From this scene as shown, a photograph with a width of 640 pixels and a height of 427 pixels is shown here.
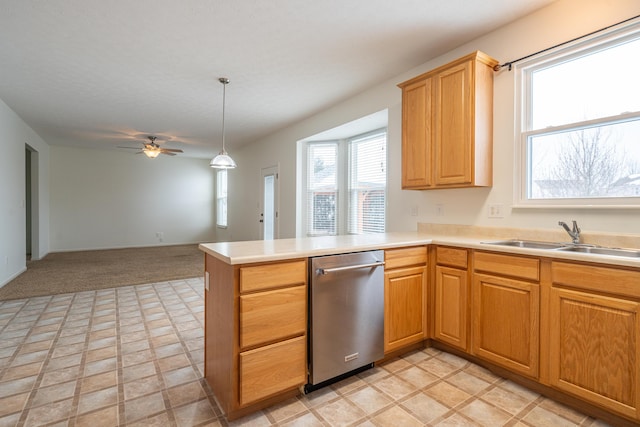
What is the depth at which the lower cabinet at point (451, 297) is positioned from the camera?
227cm

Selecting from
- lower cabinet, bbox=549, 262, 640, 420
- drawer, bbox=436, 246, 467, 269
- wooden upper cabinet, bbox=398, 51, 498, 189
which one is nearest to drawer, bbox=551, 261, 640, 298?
lower cabinet, bbox=549, 262, 640, 420

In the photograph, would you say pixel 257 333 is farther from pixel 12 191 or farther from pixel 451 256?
pixel 12 191

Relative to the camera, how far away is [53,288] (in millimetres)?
4230

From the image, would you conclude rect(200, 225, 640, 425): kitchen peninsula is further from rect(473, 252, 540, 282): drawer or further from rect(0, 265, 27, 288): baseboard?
rect(0, 265, 27, 288): baseboard

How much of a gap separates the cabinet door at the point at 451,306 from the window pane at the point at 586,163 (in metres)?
0.87

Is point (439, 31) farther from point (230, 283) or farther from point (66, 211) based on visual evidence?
point (66, 211)

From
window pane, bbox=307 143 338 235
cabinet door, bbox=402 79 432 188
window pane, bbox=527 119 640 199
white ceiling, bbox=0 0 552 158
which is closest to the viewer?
window pane, bbox=527 119 640 199

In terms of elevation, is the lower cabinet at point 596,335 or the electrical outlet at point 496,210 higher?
the electrical outlet at point 496,210

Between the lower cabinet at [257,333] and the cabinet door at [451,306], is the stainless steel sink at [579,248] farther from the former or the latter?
the lower cabinet at [257,333]

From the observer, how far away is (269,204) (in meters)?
6.34

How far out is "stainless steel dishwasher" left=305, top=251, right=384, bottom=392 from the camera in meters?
1.90

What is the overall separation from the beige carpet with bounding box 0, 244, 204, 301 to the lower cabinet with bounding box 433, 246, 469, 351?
12.8ft

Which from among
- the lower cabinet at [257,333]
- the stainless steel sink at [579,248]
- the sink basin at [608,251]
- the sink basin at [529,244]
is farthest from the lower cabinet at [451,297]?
the lower cabinet at [257,333]

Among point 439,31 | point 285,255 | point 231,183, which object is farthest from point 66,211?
point 439,31
